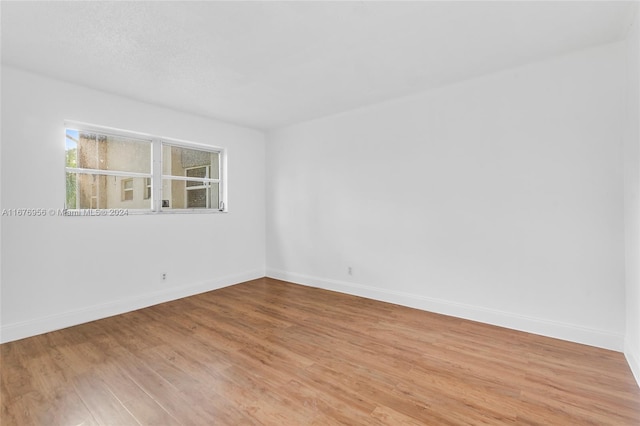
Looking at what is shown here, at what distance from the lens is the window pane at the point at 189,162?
4.23 meters

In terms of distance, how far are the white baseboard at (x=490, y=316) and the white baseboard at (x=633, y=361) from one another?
6.1 inches

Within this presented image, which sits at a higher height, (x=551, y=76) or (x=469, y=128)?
(x=551, y=76)

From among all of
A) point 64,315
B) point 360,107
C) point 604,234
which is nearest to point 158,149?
point 64,315

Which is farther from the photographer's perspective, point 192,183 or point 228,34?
point 192,183

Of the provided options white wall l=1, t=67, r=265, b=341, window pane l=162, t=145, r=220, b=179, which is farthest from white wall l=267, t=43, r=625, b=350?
white wall l=1, t=67, r=265, b=341

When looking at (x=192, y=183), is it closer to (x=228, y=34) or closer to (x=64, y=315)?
(x=64, y=315)

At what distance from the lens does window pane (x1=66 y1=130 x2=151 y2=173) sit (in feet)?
11.0

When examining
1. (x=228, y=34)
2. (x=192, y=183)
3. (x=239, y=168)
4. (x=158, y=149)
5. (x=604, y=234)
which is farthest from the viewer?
(x=239, y=168)

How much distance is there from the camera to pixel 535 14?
214 centimetres

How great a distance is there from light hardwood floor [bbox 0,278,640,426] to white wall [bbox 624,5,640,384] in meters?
0.22

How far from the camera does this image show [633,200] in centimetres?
227

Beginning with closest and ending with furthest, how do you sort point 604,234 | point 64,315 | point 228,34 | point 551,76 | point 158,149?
point 228,34, point 604,234, point 551,76, point 64,315, point 158,149

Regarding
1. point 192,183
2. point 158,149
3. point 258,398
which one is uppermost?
point 158,149

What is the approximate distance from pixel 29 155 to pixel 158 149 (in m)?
1.33
